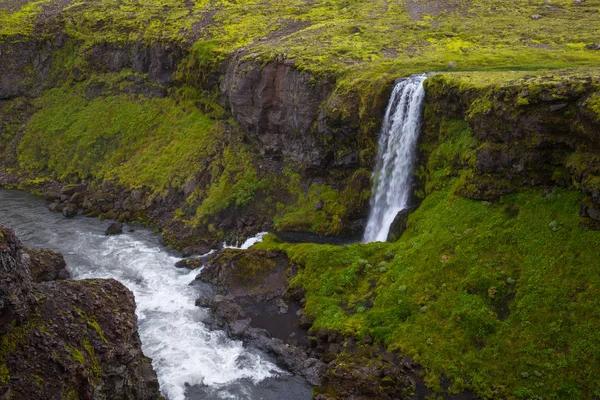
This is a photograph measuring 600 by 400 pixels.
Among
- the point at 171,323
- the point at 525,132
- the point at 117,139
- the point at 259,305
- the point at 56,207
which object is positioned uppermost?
the point at 525,132

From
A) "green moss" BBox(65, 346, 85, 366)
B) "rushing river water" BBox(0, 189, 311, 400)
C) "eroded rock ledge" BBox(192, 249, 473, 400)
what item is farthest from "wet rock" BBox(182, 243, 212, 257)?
"green moss" BBox(65, 346, 85, 366)

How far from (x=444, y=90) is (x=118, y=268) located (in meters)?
28.2

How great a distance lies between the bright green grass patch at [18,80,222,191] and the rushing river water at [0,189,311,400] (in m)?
7.79

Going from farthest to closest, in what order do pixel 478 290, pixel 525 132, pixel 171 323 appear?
pixel 171 323, pixel 525 132, pixel 478 290

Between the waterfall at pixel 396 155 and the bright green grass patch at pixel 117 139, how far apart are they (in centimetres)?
2065

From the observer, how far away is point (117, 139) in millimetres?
61125

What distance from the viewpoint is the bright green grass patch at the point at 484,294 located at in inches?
980

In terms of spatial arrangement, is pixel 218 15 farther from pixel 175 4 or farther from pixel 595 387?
pixel 595 387

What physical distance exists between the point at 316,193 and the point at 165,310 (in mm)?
17407

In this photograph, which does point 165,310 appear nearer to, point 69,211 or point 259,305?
point 259,305

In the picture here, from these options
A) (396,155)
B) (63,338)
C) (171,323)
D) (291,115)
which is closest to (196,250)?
(171,323)

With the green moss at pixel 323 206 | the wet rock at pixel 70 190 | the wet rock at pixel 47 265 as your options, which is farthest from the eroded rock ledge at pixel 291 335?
the wet rock at pixel 70 190

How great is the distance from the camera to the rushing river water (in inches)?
1061

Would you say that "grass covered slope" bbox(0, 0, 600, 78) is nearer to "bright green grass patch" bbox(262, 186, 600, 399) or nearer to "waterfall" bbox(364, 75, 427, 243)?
"waterfall" bbox(364, 75, 427, 243)
